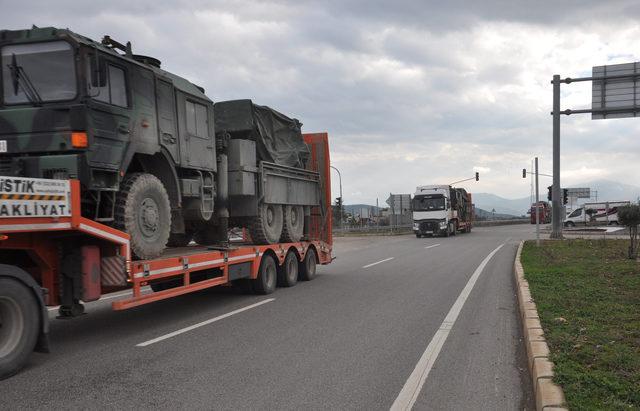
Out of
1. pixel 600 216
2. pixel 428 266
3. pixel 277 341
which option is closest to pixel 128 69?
pixel 277 341

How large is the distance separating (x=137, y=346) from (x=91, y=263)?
3.76ft

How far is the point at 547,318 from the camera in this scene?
22.9 feet

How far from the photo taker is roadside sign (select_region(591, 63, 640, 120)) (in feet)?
87.3

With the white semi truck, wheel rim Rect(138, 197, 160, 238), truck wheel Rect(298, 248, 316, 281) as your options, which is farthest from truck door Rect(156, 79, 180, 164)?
the white semi truck

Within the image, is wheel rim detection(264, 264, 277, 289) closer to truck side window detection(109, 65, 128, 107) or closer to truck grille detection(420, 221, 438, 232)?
truck side window detection(109, 65, 128, 107)

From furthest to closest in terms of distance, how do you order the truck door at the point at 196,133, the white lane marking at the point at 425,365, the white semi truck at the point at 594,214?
the white semi truck at the point at 594,214, the truck door at the point at 196,133, the white lane marking at the point at 425,365

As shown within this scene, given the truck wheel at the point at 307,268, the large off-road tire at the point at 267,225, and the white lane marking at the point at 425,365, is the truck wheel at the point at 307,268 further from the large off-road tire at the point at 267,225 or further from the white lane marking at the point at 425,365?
the white lane marking at the point at 425,365

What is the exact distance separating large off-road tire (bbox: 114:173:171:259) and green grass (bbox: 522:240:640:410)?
5133mm

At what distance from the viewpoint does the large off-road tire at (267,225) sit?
35.6 feet

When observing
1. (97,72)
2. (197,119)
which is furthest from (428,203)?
(97,72)

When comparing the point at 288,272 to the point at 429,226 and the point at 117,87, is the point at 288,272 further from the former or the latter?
the point at 429,226

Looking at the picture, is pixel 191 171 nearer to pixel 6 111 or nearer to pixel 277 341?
pixel 6 111

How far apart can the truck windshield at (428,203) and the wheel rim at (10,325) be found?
31479 mm

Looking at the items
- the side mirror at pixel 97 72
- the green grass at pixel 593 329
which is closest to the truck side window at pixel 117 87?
the side mirror at pixel 97 72
